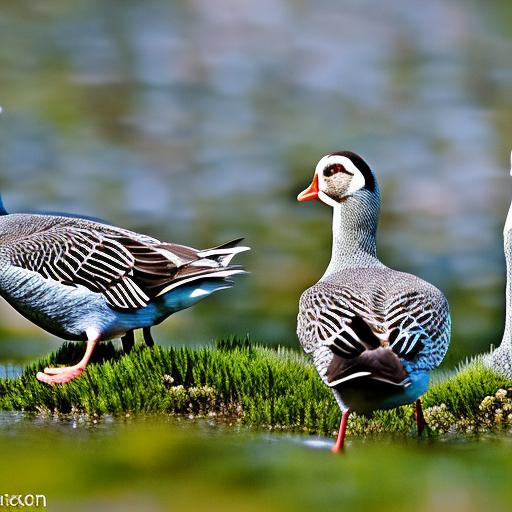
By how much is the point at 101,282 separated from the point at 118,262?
173 mm

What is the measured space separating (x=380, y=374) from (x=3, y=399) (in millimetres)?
2744

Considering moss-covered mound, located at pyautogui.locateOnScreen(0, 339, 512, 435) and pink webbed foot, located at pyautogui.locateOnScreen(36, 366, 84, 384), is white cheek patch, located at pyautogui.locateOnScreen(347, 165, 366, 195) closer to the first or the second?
moss-covered mound, located at pyautogui.locateOnScreen(0, 339, 512, 435)

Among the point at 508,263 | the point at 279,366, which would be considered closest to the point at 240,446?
the point at 279,366

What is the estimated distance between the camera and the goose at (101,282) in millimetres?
7164

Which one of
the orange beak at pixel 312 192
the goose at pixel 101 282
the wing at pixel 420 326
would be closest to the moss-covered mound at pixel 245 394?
the goose at pixel 101 282

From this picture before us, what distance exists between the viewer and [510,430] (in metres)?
6.63

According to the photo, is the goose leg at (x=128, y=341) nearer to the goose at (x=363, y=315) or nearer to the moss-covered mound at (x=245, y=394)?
the moss-covered mound at (x=245, y=394)

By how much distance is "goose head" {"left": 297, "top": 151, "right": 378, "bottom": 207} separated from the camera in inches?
262

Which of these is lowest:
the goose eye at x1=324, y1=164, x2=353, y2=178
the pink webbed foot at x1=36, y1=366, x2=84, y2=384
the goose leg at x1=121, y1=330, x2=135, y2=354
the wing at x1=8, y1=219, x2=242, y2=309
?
the pink webbed foot at x1=36, y1=366, x2=84, y2=384

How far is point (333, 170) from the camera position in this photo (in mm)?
6723

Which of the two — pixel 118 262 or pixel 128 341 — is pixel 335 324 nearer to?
pixel 118 262

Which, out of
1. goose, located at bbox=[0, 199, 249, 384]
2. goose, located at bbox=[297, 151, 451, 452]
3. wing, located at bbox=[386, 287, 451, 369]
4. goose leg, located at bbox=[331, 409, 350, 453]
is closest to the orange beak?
goose, located at bbox=[297, 151, 451, 452]

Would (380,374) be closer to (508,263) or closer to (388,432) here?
(388,432)

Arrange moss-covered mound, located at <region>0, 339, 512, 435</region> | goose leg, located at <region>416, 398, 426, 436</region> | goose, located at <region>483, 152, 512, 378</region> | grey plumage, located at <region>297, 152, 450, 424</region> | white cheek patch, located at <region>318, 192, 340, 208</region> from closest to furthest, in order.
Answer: grey plumage, located at <region>297, 152, 450, 424</region> < goose leg, located at <region>416, 398, 426, 436</region> < moss-covered mound, located at <region>0, 339, 512, 435</region> < white cheek patch, located at <region>318, 192, 340, 208</region> < goose, located at <region>483, 152, 512, 378</region>
